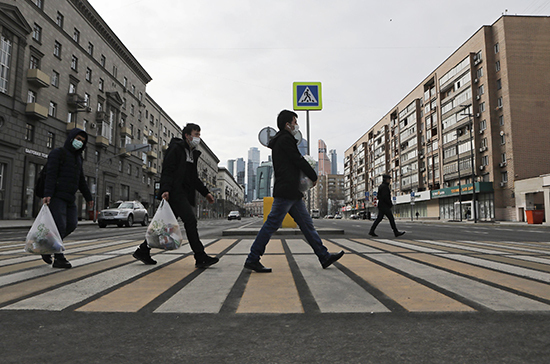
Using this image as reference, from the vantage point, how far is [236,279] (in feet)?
11.2

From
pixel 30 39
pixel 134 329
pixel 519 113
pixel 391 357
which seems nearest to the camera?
pixel 391 357

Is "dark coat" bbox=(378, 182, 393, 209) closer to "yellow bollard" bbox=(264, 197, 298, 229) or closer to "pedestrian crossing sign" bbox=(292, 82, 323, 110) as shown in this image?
"yellow bollard" bbox=(264, 197, 298, 229)

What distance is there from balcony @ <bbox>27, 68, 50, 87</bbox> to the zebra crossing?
2700cm

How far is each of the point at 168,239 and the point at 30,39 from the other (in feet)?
98.6

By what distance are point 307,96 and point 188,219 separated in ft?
25.6

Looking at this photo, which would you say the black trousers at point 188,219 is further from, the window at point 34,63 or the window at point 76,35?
the window at point 76,35

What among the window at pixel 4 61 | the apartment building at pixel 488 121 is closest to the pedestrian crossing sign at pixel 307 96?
the window at pixel 4 61

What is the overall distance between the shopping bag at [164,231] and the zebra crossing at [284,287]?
0.89 ft

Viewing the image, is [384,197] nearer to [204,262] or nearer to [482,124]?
[204,262]

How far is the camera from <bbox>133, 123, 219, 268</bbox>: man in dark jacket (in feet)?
A: 13.6

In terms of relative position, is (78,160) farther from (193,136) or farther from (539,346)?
(539,346)

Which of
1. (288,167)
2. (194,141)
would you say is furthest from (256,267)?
(194,141)

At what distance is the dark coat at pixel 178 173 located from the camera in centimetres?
430

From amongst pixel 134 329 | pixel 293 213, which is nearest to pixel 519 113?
pixel 293 213
